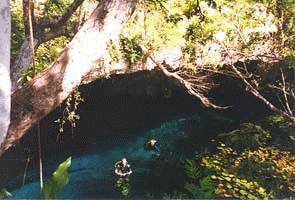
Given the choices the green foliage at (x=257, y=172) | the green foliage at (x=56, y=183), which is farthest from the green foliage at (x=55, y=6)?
the green foliage at (x=56, y=183)

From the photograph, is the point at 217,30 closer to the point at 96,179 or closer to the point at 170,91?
the point at 170,91

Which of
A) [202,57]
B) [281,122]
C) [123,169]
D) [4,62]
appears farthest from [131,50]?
[281,122]

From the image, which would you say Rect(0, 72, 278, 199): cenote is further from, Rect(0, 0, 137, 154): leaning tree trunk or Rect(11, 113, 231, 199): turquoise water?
Rect(0, 0, 137, 154): leaning tree trunk

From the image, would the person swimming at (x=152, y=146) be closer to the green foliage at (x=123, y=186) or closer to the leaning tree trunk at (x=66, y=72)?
the green foliage at (x=123, y=186)

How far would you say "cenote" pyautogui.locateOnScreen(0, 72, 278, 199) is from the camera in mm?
8023

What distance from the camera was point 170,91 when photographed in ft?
32.2

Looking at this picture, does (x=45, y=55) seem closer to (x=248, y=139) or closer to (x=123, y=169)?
(x=123, y=169)

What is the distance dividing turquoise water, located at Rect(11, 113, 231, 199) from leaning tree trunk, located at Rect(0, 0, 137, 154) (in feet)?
14.8

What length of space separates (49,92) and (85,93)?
561cm

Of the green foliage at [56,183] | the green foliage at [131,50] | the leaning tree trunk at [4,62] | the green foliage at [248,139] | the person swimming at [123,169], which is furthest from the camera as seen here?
the green foliage at [248,139]

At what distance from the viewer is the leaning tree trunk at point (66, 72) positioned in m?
3.48

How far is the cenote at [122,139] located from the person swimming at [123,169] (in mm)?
131

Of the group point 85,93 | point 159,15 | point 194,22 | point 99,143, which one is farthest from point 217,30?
point 99,143

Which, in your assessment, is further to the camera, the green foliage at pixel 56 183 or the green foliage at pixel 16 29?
the green foliage at pixel 16 29
